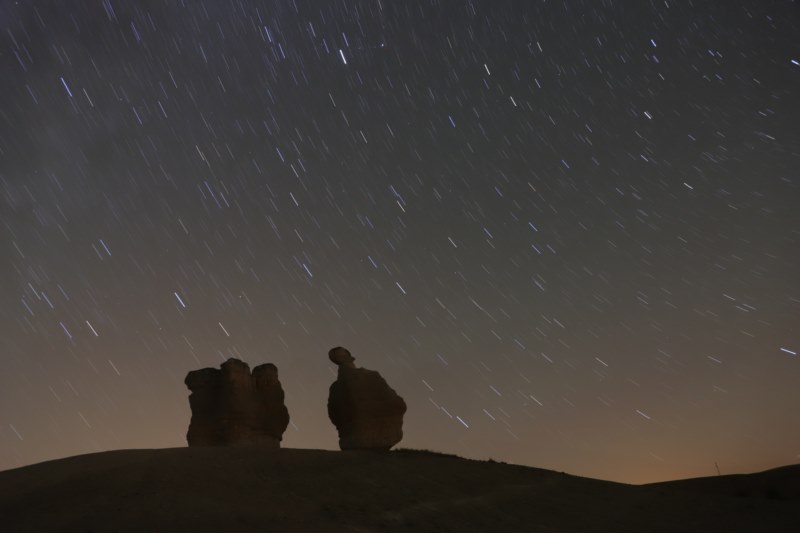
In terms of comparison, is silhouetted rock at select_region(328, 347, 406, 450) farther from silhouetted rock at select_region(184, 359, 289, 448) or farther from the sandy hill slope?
silhouetted rock at select_region(184, 359, 289, 448)

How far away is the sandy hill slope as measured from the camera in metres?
14.3

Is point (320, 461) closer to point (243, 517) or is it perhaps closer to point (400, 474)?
point (400, 474)

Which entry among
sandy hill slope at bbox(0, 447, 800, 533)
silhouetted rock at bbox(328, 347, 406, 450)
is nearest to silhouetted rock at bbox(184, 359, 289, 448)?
silhouetted rock at bbox(328, 347, 406, 450)

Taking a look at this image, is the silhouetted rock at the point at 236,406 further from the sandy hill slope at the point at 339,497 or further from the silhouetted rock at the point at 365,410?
the sandy hill slope at the point at 339,497

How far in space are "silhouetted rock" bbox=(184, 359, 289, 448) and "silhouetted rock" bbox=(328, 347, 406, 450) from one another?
438 centimetres

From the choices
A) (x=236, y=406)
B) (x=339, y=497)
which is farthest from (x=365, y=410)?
(x=339, y=497)

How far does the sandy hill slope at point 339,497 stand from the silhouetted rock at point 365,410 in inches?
151

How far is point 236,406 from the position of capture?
3244cm

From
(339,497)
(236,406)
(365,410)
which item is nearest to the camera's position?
(339,497)

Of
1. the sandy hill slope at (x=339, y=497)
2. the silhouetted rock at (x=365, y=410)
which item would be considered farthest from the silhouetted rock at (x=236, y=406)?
the sandy hill slope at (x=339, y=497)

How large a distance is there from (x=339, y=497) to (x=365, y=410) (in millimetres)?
12241

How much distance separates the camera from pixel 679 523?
61.6 ft

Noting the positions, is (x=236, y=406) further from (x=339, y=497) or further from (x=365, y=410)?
(x=339, y=497)

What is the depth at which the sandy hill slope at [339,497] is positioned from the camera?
14320 mm
